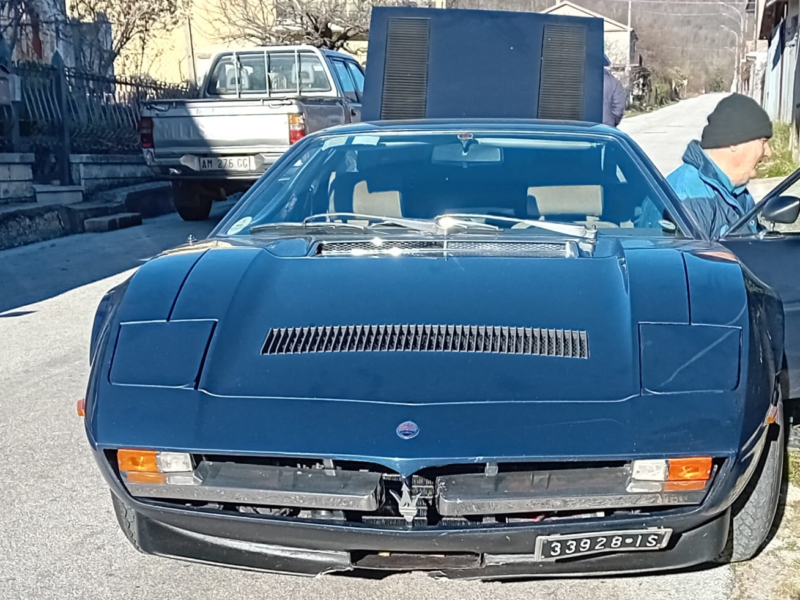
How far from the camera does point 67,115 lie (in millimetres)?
13242

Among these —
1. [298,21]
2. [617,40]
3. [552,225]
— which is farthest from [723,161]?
[617,40]

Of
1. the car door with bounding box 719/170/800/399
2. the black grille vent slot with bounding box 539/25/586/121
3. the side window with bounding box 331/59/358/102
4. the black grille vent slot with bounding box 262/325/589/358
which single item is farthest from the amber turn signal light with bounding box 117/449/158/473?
the side window with bounding box 331/59/358/102

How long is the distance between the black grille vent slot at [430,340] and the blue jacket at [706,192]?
1.84 m

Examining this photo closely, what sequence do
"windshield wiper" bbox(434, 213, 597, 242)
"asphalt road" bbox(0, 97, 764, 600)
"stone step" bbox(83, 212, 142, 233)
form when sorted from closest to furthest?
"asphalt road" bbox(0, 97, 764, 600) → "windshield wiper" bbox(434, 213, 597, 242) → "stone step" bbox(83, 212, 142, 233)

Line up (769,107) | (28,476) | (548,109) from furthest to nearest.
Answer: (769,107) < (548,109) < (28,476)

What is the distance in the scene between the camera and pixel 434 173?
13.1 ft

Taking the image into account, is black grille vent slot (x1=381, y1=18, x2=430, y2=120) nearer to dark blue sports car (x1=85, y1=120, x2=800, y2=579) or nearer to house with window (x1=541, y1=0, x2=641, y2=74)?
dark blue sports car (x1=85, y1=120, x2=800, y2=579)

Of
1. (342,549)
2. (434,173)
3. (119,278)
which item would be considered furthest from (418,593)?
(119,278)

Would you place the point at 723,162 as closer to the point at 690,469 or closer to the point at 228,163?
the point at 690,469

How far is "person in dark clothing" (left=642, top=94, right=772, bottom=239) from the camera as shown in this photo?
4441 millimetres

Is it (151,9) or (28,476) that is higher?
(151,9)

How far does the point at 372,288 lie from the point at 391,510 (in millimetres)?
805

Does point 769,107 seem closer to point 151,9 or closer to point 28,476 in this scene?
point 151,9

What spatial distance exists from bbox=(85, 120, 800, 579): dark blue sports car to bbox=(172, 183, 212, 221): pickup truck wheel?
918 cm
